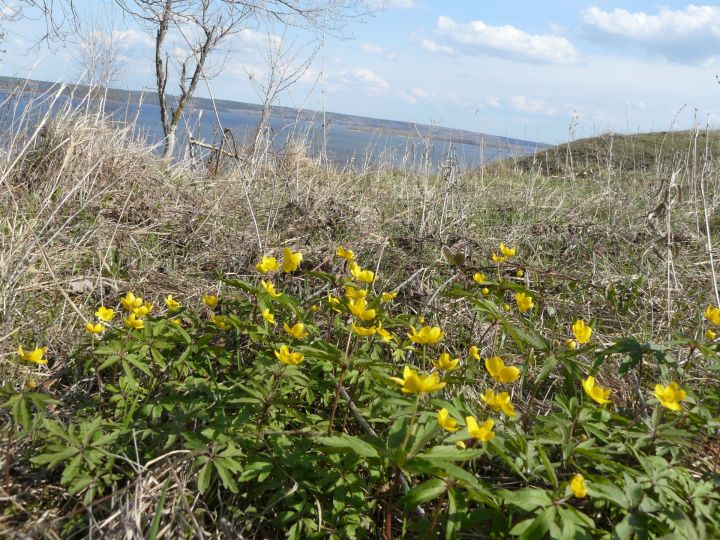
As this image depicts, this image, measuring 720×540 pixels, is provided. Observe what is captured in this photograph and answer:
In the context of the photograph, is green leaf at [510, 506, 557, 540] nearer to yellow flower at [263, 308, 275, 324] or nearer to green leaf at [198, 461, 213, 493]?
green leaf at [198, 461, 213, 493]

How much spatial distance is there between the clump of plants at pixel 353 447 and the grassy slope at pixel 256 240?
1.41ft

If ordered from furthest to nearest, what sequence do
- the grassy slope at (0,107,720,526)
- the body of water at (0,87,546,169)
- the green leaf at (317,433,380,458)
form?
1. the body of water at (0,87,546,169)
2. the grassy slope at (0,107,720,526)
3. the green leaf at (317,433,380,458)

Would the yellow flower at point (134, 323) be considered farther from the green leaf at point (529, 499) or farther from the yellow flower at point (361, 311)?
the green leaf at point (529, 499)

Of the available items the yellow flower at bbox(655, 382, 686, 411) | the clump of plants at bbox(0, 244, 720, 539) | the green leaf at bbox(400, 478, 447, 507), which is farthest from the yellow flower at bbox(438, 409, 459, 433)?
the yellow flower at bbox(655, 382, 686, 411)

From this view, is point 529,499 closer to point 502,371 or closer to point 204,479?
point 502,371

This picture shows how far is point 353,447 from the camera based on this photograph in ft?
4.19

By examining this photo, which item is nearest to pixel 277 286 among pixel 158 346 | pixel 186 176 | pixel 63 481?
pixel 158 346

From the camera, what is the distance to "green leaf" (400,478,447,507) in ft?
4.02

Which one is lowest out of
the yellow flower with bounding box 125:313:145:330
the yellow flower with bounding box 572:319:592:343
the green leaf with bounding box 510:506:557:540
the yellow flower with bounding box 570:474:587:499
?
the green leaf with bounding box 510:506:557:540

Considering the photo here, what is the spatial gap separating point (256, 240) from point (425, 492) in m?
2.30

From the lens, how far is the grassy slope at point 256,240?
8.38 feet

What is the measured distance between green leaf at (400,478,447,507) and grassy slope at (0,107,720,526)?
1095mm

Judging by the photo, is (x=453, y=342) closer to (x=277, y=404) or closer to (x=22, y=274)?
(x=277, y=404)

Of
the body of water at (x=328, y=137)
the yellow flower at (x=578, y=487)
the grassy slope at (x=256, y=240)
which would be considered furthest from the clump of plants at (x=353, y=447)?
the body of water at (x=328, y=137)
